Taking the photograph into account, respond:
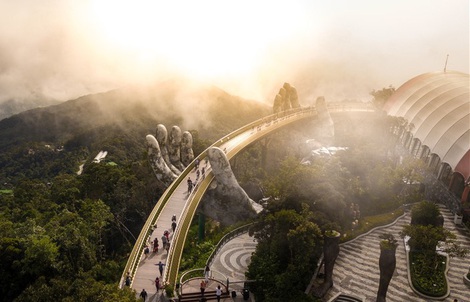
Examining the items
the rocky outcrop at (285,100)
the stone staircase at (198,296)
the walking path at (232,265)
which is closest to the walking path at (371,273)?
the walking path at (232,265)

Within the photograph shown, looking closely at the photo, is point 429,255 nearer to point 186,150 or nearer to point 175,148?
point 186,150

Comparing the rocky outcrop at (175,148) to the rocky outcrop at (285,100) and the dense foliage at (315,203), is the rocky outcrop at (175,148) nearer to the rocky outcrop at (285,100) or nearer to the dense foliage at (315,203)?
the dense foliage at (315,203)

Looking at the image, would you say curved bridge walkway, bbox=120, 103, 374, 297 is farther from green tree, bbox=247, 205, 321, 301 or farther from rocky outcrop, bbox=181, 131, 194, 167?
green tree, bbox=247, 205, 321, 301

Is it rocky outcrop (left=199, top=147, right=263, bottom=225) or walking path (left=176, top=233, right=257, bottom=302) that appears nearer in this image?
walking path (left=176, top=233, right=257, bottom=302)

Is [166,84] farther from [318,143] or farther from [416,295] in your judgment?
[416,295]

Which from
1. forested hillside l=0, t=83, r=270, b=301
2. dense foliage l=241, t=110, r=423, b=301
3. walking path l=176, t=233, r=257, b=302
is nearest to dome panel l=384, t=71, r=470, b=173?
dense foliage l=241, t=110, r=423, b=301

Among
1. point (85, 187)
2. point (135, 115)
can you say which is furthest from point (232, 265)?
point (135, 115)
